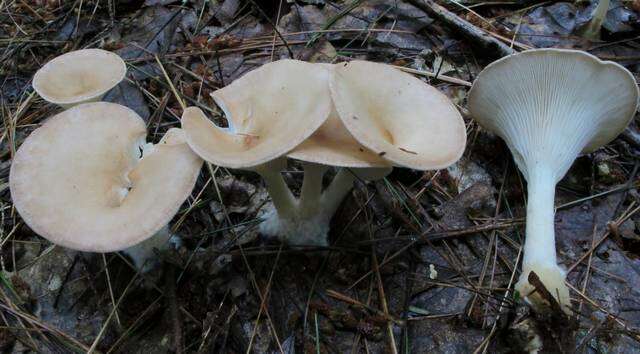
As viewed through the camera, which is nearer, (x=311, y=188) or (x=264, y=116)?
(x=264, y=116)

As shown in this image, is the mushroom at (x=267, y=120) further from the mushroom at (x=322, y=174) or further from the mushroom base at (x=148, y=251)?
the mushroom base at (x=148, y=251)

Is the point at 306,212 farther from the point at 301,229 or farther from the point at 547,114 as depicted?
the point at 547,114

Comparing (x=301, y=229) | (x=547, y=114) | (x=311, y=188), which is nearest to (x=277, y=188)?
(x=311, y=188)

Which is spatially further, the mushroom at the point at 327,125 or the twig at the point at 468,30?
the twig at the point at 468,30

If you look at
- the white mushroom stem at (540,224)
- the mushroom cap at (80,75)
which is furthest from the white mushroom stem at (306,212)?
the mushroom cap at (80,75)

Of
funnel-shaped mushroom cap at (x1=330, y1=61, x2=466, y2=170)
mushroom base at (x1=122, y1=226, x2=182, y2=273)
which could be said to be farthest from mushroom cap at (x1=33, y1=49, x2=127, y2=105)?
funnel-shaped mushroom cap at (x1=330, y1=61, x2=466, y2=170)
